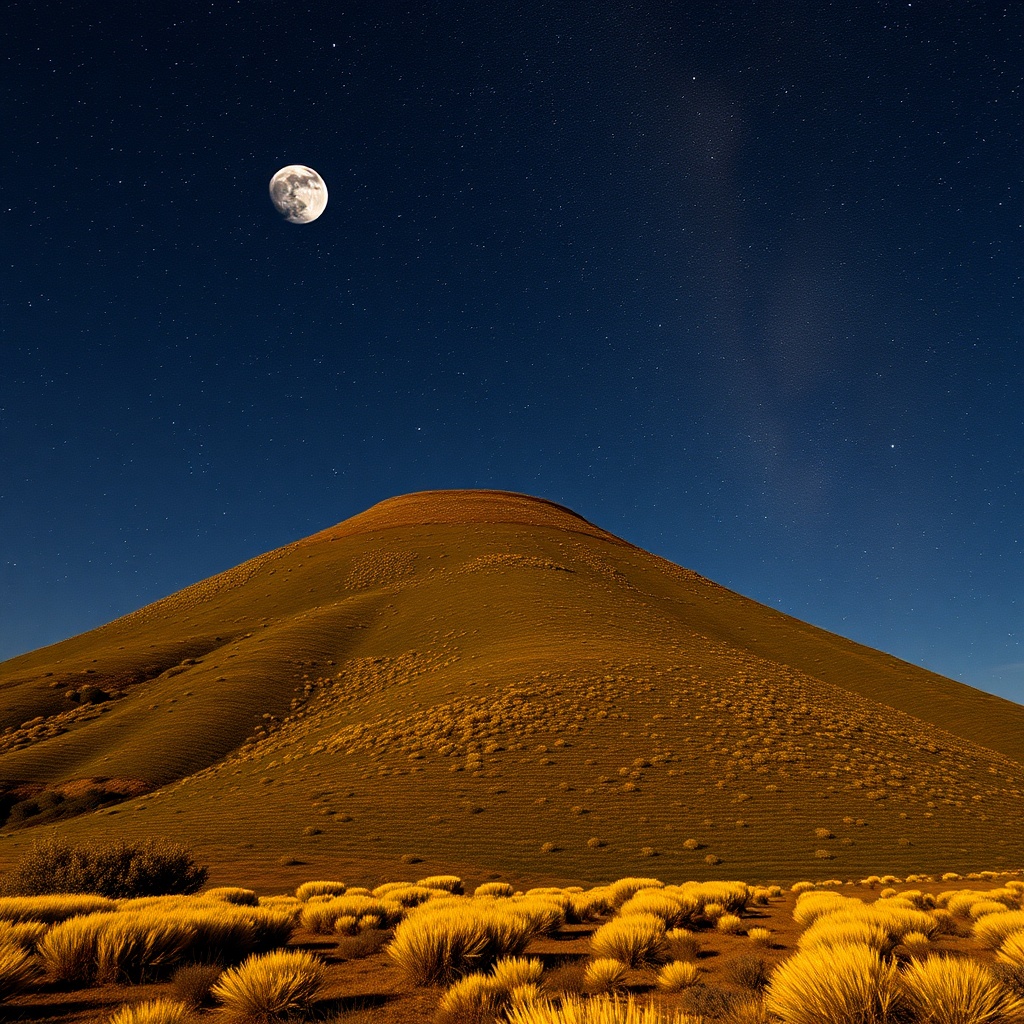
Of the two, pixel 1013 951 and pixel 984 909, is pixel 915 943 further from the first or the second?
pixel 984 909

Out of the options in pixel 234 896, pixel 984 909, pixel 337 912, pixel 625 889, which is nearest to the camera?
pixel 337 912

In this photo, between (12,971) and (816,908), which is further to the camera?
(816,908)

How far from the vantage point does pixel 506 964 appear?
5395mm

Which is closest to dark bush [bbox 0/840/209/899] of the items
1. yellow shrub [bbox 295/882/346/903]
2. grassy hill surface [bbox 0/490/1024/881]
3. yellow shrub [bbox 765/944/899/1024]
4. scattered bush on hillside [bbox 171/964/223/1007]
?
yellow shrub [bbox 295/882/346/903]

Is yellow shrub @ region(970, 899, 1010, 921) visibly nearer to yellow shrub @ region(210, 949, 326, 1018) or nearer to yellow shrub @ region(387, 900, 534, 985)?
yellow shrub @ region(387, 900, 534, 985)

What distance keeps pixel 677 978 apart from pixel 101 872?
488 inches

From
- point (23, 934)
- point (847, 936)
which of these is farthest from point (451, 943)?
point (23, 934)

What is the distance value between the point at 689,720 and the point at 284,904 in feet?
98.7

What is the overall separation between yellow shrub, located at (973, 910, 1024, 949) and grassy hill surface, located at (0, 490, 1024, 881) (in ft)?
49.1

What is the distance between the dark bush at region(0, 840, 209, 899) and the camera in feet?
36.7

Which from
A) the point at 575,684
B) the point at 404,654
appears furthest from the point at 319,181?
the point at 575,684

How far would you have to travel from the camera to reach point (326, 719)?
42844mm

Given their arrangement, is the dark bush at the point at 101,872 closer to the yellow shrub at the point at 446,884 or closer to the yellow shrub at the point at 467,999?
the yellow shrub at the point at 446,884

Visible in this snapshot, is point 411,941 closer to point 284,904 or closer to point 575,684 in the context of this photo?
point 284,904
